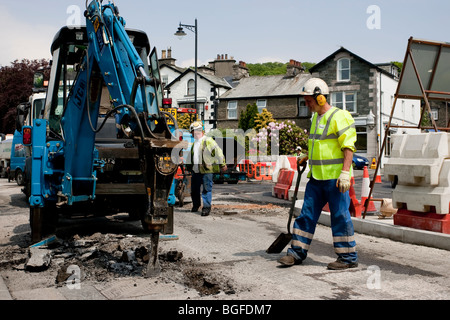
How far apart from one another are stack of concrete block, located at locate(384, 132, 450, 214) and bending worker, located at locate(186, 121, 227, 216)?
381cm

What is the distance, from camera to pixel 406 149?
7414 millimetres

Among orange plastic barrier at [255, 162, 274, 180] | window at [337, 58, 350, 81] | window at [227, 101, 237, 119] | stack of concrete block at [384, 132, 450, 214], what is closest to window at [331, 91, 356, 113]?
window at [337, 58, 350, 81]

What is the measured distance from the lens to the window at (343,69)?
39.1 metres

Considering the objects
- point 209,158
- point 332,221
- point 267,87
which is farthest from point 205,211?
point 267,87

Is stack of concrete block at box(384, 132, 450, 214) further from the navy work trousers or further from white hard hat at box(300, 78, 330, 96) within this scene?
the navy work trousers

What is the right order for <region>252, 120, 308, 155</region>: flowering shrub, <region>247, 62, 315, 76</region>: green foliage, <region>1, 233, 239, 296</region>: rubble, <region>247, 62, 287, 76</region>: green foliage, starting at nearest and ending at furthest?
<region>1, 233, 239, 296</region>: rubble → <region>252, 120, 308, 155</region>: flowering shrub → <region>247, 62, 315, 76</region>: green foliage → <region>247, 62, 287, 76</region>: green foliage

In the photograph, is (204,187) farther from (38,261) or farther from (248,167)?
(248,167)

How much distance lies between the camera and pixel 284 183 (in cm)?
1372

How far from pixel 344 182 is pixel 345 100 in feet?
116

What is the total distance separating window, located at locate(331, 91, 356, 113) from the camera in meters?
38.8

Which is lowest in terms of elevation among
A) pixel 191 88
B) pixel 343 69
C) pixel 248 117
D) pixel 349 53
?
pixel 248 117

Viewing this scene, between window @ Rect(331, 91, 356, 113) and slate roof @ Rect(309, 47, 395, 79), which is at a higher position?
slate roof @ Rect(309, 47, 395, 79)

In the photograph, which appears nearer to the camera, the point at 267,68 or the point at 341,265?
the point at 341,265

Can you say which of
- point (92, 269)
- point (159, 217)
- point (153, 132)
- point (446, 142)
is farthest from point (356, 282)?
point (446, 142)
